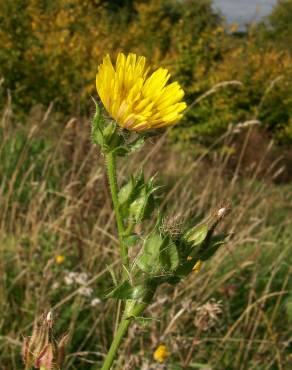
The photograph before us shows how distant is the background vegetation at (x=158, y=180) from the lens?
99.1 inches

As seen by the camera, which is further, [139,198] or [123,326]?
[139,198]

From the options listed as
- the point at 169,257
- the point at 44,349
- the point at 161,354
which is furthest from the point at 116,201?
the point at 161,354

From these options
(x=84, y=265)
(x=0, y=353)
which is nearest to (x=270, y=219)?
(x=84, y=265)

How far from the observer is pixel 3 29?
24.8 ft

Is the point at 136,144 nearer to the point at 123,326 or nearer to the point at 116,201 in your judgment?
the point at 116,201

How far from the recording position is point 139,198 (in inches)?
36.9

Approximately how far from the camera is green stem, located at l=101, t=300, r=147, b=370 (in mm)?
808

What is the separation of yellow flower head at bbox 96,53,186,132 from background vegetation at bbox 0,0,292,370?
16 centimetres

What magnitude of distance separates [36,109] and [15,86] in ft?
2.66

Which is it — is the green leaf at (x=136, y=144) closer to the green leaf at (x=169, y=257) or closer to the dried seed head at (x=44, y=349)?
the green leaf at (x=169, y=257)

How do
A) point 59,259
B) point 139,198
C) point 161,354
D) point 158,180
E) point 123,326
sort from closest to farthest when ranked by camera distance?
point 123,326 → point 139,198 → point 161,354 → point 59,259 → point 158,180

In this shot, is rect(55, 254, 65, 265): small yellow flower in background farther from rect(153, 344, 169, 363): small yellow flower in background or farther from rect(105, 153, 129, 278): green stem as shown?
rect(105, 153, 129, 278): green stem

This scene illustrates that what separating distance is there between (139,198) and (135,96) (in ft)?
0.55

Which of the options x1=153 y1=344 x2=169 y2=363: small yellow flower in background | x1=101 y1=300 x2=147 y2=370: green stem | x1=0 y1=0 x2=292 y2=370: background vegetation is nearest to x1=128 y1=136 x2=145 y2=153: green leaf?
x1=0 y1=0 x2=292 y2=370: background vegetation
